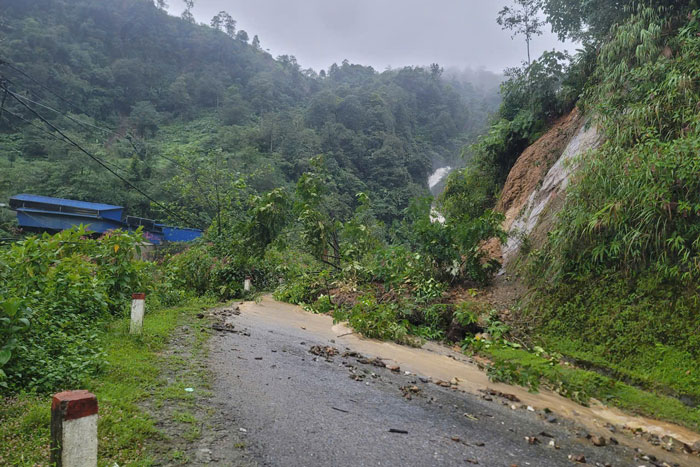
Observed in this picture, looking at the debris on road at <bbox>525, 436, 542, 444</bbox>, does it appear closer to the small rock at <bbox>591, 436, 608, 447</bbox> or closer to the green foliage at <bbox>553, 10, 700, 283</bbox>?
the small rock at <bbox>591, 436, 608, 447</bbox>

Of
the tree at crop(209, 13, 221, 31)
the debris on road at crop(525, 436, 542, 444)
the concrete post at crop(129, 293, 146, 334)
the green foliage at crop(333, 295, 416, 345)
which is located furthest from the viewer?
the tree at crop(209, 13, 221, 31)

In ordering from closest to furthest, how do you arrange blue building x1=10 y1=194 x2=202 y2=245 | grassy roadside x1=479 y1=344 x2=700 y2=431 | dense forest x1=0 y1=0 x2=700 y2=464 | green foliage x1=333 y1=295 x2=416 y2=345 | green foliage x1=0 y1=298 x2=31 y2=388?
1. green foliage x1=0 y1=298 x2=31 y2=388
2. grassy roadside x1=479 y1=344 x2=700 y2=431
3. dense forest x1=0 y1=0 x2=700 y2=464
4. green foliage x1=333 y1=295 x2=416 y2=345
5. blue building x1=10 y1=194 x2=202 y2=245

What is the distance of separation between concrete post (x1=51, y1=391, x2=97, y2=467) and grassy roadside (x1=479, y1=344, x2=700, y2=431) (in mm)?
5245

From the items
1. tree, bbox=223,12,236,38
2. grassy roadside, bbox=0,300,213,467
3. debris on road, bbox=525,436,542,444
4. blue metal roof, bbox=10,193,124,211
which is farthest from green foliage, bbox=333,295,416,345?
tree, bbox=223,12,236,38

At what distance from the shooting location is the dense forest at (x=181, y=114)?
32.7 meters

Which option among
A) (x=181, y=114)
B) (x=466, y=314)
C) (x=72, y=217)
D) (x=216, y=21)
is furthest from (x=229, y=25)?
(x=466, y=314)

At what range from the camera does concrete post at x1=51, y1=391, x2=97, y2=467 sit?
6.63ft

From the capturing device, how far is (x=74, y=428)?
2.05m

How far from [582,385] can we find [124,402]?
5377mm

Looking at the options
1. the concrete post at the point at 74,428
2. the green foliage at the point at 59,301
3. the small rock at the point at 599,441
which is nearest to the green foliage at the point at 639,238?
the small rock at the point at 599,441

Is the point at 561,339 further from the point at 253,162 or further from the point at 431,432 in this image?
the point at 253,162

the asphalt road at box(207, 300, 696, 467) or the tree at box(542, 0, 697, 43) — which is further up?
the tree at box(542, 0, 697, 43)

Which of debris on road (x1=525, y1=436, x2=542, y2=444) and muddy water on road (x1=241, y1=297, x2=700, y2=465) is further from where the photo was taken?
muddy water on road (x1=241, y1=297, x2=700, y2=465)

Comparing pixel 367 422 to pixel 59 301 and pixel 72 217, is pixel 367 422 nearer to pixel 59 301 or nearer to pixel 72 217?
pixel 59 301
